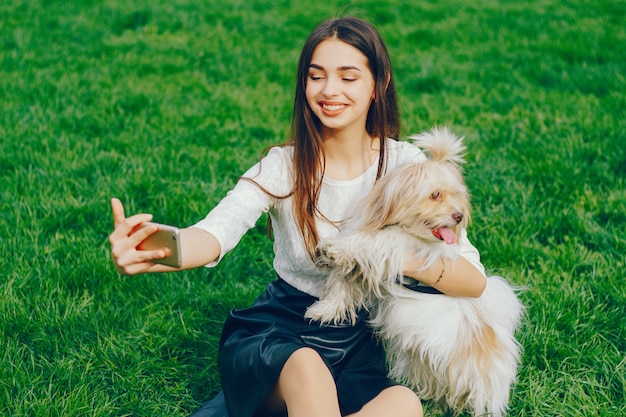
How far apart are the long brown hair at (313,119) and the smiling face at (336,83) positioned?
0.11 ft

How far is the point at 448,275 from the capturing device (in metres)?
2.56

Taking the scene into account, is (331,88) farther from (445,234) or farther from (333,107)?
(445,234)

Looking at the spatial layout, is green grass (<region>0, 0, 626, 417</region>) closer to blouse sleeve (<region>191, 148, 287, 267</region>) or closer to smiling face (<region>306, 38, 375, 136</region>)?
blouse sleeve (<region>191, 148, 287, 267</region>)

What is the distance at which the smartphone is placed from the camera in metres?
1.99

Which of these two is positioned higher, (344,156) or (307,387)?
(344,156)

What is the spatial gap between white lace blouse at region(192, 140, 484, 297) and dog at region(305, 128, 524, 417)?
0.41 ft

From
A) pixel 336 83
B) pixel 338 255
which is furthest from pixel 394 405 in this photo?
pixel 336 83

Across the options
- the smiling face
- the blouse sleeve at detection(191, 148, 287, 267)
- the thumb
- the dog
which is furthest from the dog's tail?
the thumb

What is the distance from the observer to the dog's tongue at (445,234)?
2432 millimetres

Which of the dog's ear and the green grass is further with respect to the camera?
the green grass

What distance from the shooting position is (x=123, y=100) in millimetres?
6215

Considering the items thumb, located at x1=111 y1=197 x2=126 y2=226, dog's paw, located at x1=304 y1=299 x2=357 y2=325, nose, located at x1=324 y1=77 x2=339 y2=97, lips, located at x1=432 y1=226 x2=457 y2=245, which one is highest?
nose, located at x1=324 y1=77 x2=339 y2=97

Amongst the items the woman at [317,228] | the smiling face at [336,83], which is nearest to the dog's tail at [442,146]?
the woman at [317,228]

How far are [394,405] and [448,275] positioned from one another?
546mm
